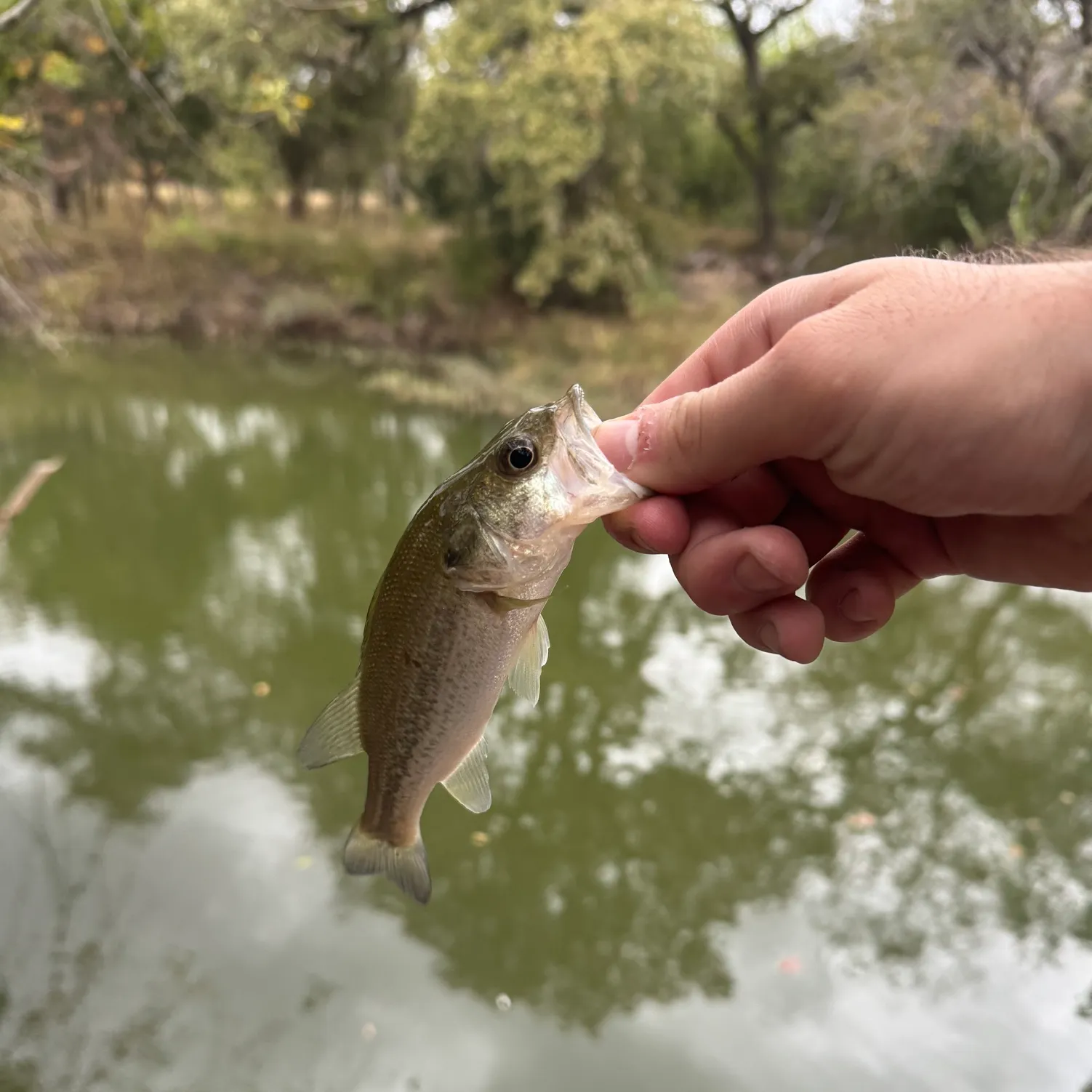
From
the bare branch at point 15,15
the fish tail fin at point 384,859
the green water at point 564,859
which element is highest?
the bare branch at point 15,15

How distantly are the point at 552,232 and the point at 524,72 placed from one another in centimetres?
268

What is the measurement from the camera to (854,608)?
2.13m

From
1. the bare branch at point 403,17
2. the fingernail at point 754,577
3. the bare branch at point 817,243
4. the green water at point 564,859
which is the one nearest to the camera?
the fingernail at point 754,577

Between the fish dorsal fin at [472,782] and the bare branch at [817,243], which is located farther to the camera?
the bare branch at [817,243]

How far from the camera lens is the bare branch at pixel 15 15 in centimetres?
Result: 307

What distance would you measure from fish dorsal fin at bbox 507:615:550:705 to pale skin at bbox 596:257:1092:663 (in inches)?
12.6

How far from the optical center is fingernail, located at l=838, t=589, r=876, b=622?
6.95 feet

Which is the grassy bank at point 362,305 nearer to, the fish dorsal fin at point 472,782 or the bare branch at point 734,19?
the bare branch at point 734,19

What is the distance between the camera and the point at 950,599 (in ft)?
26.6

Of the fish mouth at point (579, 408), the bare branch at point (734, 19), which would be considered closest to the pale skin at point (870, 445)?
the fish mouth at point (579, 408)

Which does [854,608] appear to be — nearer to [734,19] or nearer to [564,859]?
[564,859]

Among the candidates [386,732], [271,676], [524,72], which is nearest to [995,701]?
[271,676]

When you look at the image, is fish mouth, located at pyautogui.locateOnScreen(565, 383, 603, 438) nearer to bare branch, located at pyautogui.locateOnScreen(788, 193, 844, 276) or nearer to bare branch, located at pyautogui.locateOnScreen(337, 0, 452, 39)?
bare branch, located at pyautogui.locateOnScreen(788, 193, 844, 276)

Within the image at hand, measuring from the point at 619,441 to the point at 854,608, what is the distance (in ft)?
2.69
